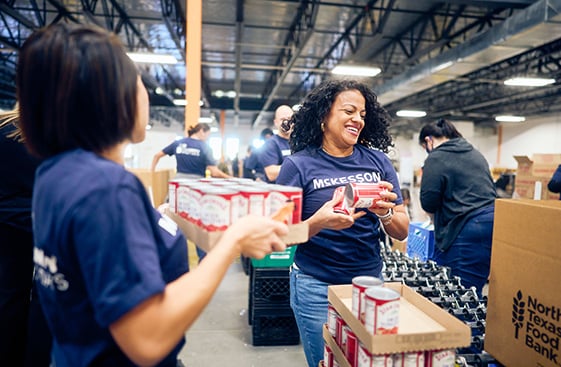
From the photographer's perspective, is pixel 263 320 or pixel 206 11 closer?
pixel 263 320

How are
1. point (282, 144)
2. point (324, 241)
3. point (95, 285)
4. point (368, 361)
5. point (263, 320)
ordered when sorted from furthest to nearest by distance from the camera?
point (282, 144), point (263, 320), point (324, 241), point (368, 361), point (95, 285)

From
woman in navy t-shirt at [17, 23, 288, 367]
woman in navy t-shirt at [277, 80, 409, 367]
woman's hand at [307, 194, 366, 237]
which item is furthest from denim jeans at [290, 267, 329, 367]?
woman in navy t-shirt at [17, 23, 288, 367]

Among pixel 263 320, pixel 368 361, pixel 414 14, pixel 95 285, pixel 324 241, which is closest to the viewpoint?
pixel 95 285

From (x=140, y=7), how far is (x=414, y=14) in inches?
206

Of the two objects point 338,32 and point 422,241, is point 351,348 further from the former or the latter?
point 338,32

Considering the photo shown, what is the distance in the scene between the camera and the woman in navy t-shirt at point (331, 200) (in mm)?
1588

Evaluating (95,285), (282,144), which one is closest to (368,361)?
(95,285)

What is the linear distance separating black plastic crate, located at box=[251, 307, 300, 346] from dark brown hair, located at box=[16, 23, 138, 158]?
253 cm

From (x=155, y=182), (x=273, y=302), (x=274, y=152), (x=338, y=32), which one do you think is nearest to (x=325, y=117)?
(x=273, y=302)

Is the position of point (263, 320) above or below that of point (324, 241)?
below

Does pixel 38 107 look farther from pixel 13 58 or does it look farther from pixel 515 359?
pixel 13 58

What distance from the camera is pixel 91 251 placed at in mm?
668

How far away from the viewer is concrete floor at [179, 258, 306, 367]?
286 cm

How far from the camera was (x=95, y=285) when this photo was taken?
0.67 meters
